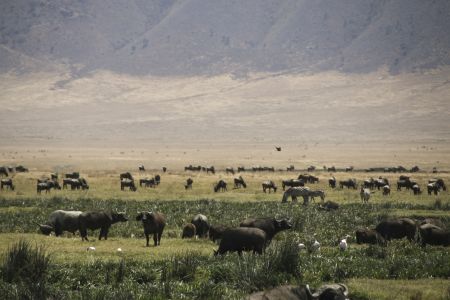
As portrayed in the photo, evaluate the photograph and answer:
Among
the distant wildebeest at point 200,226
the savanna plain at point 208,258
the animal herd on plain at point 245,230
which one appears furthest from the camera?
the distant wildebeest at point 200,226

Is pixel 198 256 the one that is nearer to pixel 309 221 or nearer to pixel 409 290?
pixel 409 290

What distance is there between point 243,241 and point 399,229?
802cm

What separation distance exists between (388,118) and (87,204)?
513 feet

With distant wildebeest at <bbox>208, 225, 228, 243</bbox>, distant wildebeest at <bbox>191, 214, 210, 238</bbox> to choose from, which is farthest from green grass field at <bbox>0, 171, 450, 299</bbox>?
distant wildebeest at <bbox>191, 214, 210, 238</bbox>

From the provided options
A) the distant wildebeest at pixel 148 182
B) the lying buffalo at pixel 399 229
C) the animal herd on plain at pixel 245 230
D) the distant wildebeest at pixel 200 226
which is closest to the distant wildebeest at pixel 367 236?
the animal herd on plain at pixel 245 230

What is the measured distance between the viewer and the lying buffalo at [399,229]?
25.3 meters

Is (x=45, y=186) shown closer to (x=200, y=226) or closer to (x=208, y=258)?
(x=200, y=226)

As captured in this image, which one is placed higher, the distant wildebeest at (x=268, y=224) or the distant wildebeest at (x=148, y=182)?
the distant wildebeest at (x=148, y=182)

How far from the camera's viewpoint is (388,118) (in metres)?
186

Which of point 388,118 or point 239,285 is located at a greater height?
point 388,118

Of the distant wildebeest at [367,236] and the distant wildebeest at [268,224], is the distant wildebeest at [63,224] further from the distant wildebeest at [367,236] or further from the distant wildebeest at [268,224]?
the distant wildebeest at [367,236]

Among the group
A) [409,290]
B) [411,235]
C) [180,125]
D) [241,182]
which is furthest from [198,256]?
[180,125]

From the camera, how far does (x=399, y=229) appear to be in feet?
83.2

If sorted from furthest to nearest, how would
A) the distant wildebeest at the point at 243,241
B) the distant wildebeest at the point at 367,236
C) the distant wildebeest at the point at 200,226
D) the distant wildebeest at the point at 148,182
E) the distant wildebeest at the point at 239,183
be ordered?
the distant wildebeest at the point at 148,182, the distant wildebeest at the point at 239,183, the distant wildebeest at the point at 200,226, the distant wildebeest at the point at 367,236, the distant wildebeest at the point at 243,241
